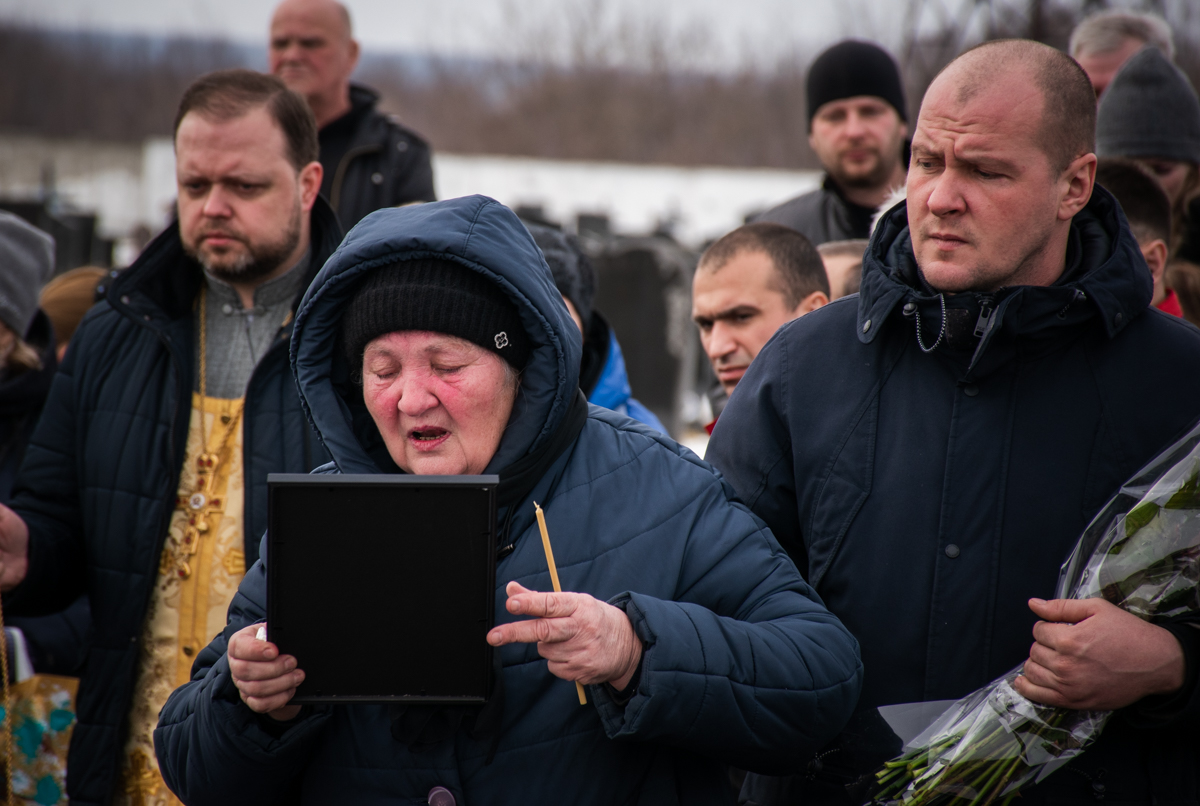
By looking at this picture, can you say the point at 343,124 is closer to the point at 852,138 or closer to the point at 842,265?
the point at 852,138

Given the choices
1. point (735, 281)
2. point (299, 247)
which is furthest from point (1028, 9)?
point (299, 247)

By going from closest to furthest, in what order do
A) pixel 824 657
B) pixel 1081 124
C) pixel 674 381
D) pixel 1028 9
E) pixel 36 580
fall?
pixel 824 657 → pixel 1081 124 → pixel 36 580 → pixel 674 381 → pixel 1028 9

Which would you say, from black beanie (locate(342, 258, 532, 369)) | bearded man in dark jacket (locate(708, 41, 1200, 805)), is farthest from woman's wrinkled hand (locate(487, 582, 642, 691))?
bearded man in dark jacket (locate(708, 41, 1200, 805))

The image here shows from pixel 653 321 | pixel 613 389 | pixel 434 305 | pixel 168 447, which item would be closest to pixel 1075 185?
pixel 434 305

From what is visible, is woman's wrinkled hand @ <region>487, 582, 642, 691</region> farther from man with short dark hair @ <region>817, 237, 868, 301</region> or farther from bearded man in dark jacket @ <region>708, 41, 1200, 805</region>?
man with short dark hair @ <region>817, 237, 868, 301</region>

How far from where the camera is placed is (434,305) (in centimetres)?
204

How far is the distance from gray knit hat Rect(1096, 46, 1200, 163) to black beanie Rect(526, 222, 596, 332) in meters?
2.16

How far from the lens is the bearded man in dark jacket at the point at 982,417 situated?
217 cm

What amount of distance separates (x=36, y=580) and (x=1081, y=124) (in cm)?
276

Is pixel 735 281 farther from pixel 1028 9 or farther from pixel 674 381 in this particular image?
pixel 1028 9

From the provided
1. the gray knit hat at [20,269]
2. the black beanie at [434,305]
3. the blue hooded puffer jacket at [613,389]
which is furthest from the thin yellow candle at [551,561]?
the gray knit hat at [20,269]

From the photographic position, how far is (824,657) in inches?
77.3

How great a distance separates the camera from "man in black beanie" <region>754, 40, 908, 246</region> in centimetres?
485

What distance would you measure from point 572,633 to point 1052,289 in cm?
117
